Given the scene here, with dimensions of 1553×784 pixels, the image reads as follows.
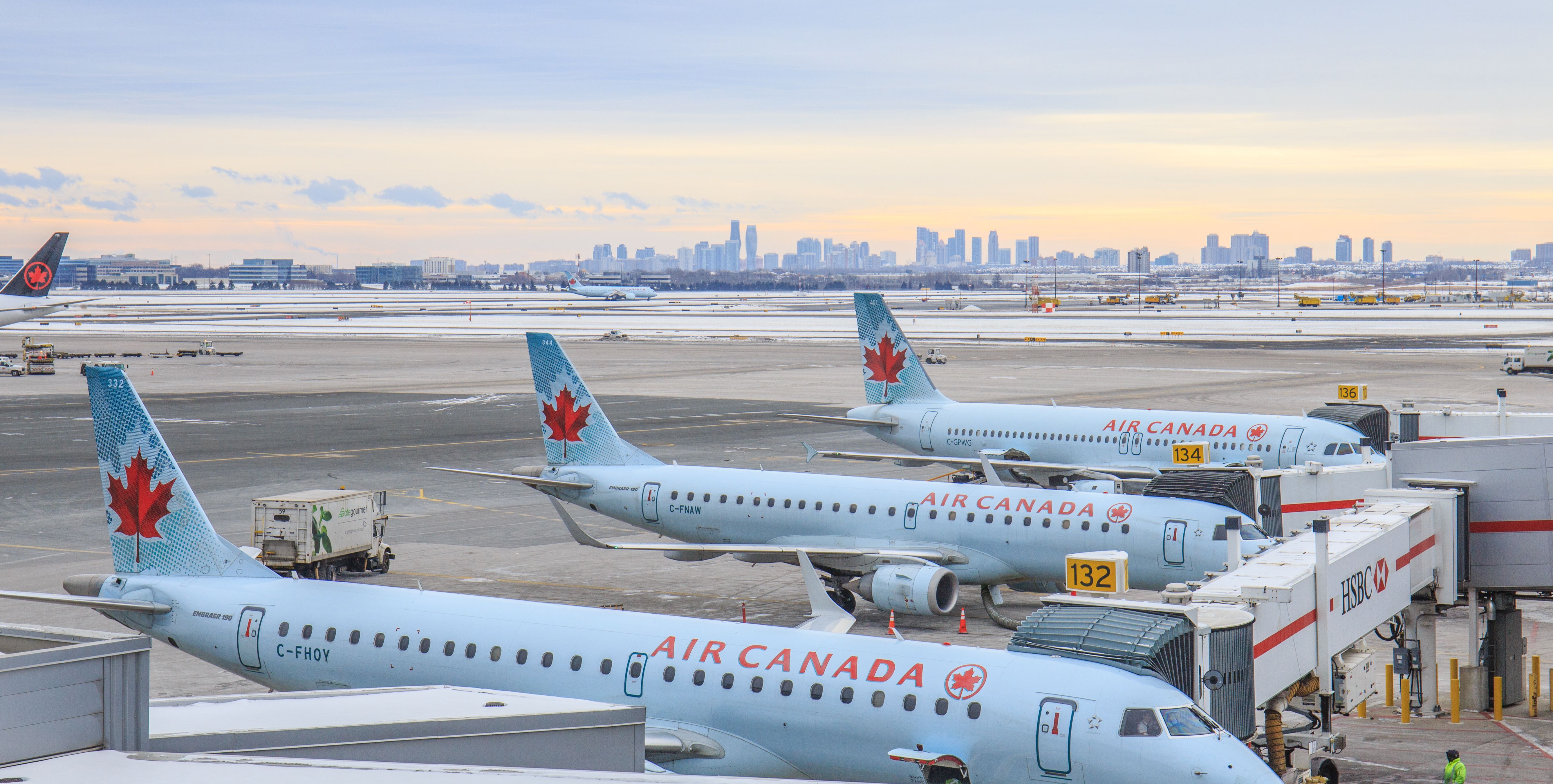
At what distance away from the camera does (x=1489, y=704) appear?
2634 centimetres

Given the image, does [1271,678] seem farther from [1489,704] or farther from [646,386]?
[646,386]

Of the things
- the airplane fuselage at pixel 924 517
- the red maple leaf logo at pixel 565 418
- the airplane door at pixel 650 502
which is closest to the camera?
the airplane fuselage at pixel 924 517

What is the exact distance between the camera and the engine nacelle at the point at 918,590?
101 ft

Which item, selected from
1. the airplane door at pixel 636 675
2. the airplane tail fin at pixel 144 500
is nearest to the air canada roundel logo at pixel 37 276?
the airplane tail fin at pixel 144 500

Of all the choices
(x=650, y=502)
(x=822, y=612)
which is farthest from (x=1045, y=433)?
(x=822, y=612)

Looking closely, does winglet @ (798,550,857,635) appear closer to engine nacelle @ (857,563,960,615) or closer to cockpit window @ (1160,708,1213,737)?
cockpit window @ (1160,708,1213,737)

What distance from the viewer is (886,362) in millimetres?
55969

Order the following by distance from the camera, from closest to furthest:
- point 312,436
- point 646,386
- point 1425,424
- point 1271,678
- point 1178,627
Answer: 1. point 1178,627
2. point 1271,678
3. point 1425,424
4. point 312,436
5. point 646,386

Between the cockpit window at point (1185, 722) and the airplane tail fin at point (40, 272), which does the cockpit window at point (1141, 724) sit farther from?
the airplane tail fin at point (40, 272)

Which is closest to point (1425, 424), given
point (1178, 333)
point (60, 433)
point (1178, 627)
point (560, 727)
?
point (1178, 627)

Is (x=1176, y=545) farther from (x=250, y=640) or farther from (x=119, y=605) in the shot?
(x=119, y=605)

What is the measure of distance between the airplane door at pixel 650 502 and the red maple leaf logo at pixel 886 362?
1990cm

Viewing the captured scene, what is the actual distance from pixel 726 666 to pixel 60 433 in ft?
203

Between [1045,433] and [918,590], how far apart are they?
72.7 ft
